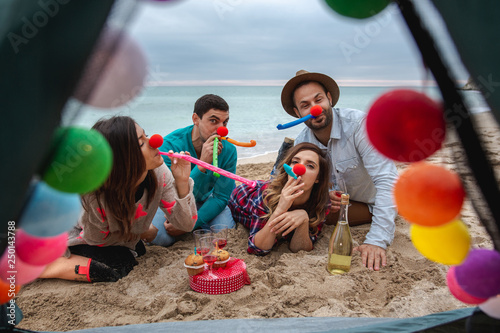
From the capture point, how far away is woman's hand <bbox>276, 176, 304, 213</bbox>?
1794mm

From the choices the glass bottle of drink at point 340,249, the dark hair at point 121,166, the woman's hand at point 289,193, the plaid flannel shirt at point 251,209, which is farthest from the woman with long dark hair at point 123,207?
the glass bottle of drink at point 340,249

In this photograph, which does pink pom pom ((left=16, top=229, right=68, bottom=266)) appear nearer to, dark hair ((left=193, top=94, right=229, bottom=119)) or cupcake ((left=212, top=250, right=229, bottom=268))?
cupcake ((left=212, top=250, right=229, bottom=268))

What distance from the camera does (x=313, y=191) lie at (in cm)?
208

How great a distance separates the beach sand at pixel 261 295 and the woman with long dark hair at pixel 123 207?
0.09 m

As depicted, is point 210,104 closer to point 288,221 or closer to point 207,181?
point 207,181

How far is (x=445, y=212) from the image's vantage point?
1.50 ft

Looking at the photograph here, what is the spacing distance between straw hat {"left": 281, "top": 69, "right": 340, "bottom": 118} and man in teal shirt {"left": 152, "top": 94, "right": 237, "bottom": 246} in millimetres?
435

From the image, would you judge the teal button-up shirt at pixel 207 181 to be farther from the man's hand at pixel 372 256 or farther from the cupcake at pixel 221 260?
the man's hand at pixel 372 256

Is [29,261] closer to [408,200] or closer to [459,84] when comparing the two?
[408,200]

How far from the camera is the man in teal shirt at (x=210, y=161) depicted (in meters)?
2.41

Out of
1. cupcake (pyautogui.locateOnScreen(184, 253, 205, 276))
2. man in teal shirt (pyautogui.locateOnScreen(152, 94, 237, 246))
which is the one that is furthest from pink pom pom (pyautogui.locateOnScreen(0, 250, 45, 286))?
man in teal shirt (pyautogui.locateOnScreen(152, 94, 237, 246))

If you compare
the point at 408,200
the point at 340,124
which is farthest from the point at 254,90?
the point at 408,200

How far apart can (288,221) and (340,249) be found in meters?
0.32

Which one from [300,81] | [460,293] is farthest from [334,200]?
[460,293]
